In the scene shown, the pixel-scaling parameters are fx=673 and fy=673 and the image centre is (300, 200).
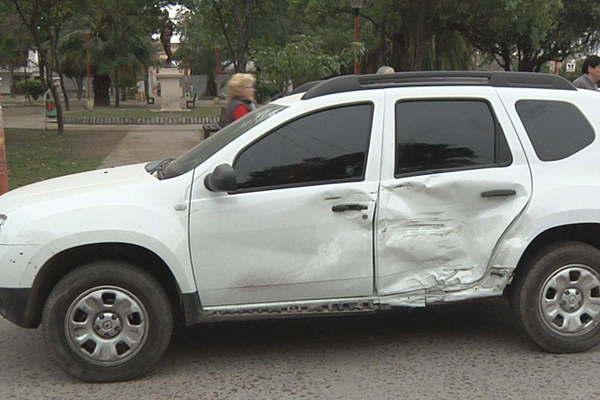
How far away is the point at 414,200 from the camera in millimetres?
4324

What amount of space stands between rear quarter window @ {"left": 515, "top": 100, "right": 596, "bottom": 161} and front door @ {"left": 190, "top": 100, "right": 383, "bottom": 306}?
105 centimetres

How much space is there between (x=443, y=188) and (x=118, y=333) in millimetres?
2234

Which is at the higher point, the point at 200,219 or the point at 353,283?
the point at 200,219

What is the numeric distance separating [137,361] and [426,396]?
69.3 inches

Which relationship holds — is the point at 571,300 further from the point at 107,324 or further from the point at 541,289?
the point at 107,324

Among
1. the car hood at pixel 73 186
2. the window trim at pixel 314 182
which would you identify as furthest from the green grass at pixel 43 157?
the window trim at pixel 314 182

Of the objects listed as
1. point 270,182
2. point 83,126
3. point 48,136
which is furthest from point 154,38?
point 270,182

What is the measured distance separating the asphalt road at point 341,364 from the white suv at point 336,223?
21cm

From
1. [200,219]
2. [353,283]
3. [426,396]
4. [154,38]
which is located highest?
[154,38]

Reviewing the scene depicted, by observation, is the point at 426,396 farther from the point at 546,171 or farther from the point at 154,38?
the point at 154,38

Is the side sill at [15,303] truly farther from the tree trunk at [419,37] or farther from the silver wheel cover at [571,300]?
the tree trunk at [419,37]

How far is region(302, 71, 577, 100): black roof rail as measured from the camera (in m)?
4.50

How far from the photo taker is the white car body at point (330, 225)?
407cm

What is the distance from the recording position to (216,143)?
4.62m
